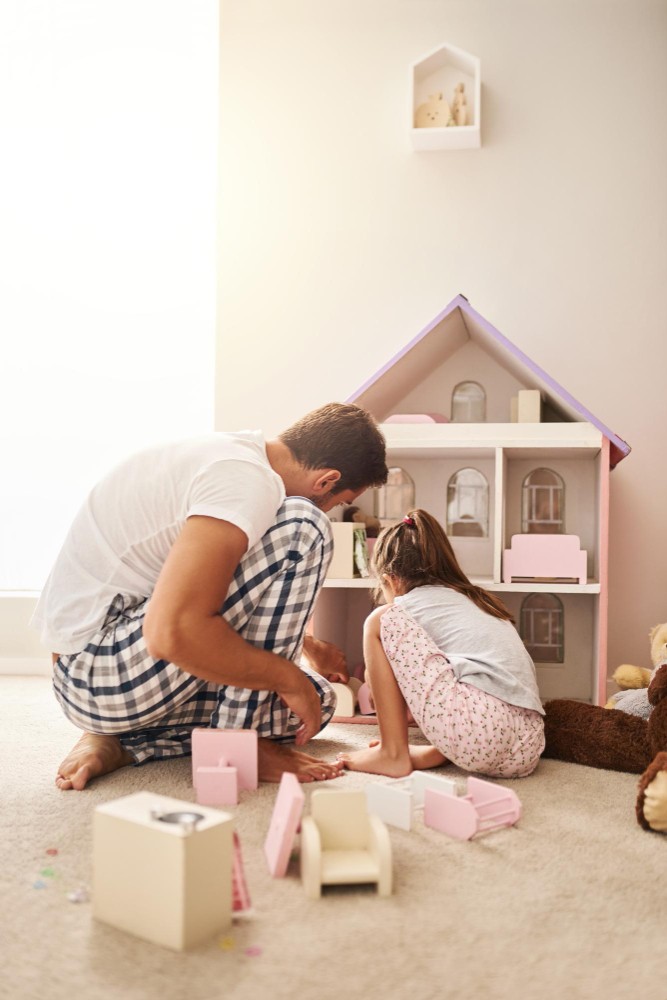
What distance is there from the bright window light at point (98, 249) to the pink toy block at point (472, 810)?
1.75 meters

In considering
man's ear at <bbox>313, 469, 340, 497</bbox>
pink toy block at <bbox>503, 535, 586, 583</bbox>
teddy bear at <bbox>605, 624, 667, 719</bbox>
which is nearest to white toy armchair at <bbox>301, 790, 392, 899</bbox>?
man's ear at <bbox>313, 469, 340, 497</bbox>

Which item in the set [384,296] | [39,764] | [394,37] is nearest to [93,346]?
[384,296]

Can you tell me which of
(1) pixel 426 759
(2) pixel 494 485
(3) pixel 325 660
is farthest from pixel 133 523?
(2) pixel 494 485

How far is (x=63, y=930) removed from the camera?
3.21ft

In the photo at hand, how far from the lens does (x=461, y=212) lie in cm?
271

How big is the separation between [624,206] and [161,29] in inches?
63.6

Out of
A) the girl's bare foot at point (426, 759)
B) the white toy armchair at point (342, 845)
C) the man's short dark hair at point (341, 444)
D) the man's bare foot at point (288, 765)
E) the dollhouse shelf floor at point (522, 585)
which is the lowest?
the girl's bare foot at point (426, 759)

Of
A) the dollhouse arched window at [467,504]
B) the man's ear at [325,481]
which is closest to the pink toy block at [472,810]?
the man's ear at [325,481]

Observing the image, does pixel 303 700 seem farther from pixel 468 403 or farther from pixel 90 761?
pixel 468 403

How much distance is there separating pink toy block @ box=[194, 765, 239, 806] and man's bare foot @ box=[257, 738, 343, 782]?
13 centimetres

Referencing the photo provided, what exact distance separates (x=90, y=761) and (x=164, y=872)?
67 cm

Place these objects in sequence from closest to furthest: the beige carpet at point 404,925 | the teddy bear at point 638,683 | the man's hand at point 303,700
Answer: the beige carpet at point 404,925, the man's hand at point 303,700, the teddy bear at point 638,683

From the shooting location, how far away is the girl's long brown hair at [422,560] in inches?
72.6

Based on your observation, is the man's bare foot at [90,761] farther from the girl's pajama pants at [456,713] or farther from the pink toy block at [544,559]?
the pink toy block at [544,559]
